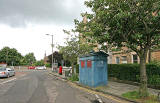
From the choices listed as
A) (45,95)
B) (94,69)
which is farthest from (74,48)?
(45,95)

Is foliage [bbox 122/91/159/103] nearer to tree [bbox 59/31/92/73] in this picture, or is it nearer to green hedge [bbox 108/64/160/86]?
green hedge [bbox 108/64/160/86]

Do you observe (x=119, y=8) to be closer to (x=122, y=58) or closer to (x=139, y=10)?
(x=139, y=10)

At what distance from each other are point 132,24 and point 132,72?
18.8ft

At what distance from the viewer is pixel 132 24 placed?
22.9 ft

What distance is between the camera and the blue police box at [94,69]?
1030 centimetres

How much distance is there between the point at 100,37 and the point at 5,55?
61622 millimetres

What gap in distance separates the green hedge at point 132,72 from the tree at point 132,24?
10.3 feet

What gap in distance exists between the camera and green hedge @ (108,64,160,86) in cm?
958

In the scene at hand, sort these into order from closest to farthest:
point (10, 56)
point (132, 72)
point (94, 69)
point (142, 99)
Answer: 1. point (142, 99)
2. point (94, 69)
3. point (132, 72)
4. point (10, 56)

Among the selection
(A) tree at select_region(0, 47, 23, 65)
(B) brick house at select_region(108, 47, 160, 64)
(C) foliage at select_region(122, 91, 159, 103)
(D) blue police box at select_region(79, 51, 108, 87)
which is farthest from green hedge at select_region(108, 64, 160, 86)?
(A) tree at select_region(0, 47, 23, 65)

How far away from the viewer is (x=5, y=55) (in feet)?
195

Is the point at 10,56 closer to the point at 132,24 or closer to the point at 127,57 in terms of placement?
the point at 127,57

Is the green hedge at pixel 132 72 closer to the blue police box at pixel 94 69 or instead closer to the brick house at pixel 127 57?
the blue police box at pixel 94 69

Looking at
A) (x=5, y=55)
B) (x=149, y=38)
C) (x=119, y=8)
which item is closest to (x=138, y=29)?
(x=149, y=38)
